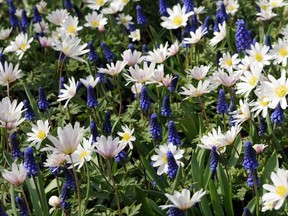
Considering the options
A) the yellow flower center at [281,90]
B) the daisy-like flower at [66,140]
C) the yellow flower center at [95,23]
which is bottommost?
the yellow flower center at [95,23]

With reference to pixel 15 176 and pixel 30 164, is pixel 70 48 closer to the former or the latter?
pixel 30 164

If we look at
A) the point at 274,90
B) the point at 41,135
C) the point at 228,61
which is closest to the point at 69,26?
the point at 228,61

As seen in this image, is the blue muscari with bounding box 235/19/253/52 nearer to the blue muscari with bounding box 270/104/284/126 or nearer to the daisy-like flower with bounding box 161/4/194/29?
the daisy-like flower with bounding box 161/4/194/29

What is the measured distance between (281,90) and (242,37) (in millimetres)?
1284

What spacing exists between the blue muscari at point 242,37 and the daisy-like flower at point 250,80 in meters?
0.81

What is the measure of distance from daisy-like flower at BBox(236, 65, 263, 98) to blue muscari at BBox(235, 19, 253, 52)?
0.81m

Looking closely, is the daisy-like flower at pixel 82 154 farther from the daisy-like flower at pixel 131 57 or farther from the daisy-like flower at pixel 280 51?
the daisy-like flower at pixel 280 51

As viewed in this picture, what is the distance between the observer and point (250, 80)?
4.50 m

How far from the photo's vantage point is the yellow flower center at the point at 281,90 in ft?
13.4

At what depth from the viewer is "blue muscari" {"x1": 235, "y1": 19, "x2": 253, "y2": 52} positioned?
525 cm

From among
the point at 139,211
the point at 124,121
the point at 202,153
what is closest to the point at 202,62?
the point at 124,121

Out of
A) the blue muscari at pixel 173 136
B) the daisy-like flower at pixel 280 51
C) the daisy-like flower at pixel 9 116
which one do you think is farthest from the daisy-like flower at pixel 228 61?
the daisy-like flower at pixel 9 116

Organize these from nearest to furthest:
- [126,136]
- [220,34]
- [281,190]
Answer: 1. [281,190]
2. [126,136]
3. [220,34]

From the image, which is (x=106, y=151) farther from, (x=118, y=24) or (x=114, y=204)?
(x=118, y=24)
